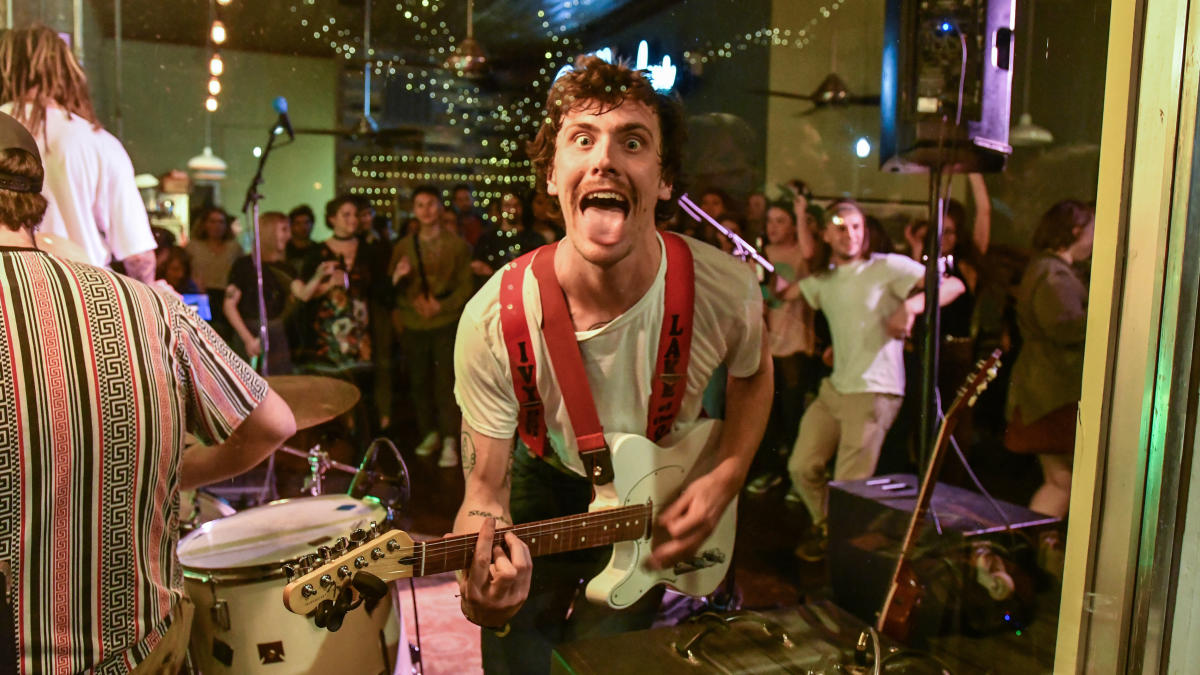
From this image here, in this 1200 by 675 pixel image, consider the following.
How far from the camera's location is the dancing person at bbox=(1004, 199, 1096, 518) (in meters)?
2.08

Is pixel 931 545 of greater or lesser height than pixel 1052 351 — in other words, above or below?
below

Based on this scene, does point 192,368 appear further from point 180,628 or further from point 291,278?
point 180,628

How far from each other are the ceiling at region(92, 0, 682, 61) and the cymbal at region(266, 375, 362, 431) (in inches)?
26.3

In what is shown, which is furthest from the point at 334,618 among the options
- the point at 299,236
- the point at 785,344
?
the point at 785,344

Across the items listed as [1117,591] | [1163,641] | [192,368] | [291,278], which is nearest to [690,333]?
[291,278]

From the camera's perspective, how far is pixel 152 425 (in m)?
1.52

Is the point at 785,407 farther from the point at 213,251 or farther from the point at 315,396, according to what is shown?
the point at 213,251

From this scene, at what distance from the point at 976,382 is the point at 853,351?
339mm

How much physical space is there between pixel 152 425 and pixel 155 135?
0.59 metres

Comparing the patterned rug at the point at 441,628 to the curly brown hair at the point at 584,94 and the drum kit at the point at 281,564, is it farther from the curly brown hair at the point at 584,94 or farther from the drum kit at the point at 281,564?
the curly brown hair at the point at 584,94

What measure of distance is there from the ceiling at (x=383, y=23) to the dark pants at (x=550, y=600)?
85 centimetres

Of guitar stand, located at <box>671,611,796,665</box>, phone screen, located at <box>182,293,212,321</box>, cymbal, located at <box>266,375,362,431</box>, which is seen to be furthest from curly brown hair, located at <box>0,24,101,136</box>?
guitar stand, located at <box>671,611,796,665</box>

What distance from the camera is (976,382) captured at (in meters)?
2.29

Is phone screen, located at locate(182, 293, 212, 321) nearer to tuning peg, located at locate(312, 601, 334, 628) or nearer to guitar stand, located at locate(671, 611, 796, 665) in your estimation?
tuning peg, located at locate(312, 601, 334, 628)
